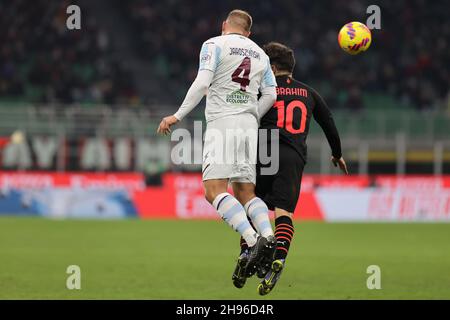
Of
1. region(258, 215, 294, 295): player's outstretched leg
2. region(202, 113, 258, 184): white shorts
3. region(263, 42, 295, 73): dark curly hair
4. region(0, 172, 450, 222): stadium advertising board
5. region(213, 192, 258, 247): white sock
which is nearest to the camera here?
region(258, 215, 294, 295): player's outstretched leg

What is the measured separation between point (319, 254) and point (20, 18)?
56.1 feet

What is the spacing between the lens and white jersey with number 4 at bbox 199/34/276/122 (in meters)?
8.52

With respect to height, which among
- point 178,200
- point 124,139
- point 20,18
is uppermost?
point 20,18

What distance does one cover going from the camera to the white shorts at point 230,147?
8508 mm

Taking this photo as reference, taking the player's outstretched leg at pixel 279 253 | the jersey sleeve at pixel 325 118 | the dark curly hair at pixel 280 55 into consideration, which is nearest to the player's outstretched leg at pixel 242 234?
the player's outstretched leg at pixel 279 253

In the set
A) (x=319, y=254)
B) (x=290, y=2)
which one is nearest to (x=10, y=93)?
(x=290, y=2)

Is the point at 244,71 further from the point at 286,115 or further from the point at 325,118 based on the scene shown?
the point at 325,118

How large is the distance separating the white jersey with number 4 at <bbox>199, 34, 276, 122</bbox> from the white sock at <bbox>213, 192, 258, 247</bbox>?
755mm

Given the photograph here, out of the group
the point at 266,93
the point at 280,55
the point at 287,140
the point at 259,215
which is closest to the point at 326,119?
the point at 287,140

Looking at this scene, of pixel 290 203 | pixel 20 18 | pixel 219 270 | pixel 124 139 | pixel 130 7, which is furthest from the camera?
pixel 130 7

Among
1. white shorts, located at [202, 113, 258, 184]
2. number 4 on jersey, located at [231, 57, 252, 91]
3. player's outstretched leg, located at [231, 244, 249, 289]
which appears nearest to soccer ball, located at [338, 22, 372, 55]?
number 4 on jersey, located at [231, 57, 252, 91]

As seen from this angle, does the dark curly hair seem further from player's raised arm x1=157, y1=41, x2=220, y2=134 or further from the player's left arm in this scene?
player's raised arm x1=157, y1=41, x2=220, y2=134

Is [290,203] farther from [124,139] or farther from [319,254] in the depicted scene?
[124,139]

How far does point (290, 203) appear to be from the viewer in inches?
354
